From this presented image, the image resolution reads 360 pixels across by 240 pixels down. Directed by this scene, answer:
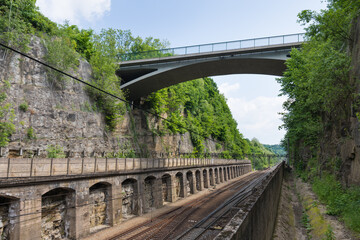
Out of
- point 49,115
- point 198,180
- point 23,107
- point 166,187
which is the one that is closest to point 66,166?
point 23,107

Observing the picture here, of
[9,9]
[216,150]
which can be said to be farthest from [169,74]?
[216,150]

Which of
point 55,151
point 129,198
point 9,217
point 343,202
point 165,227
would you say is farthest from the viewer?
point 129,198

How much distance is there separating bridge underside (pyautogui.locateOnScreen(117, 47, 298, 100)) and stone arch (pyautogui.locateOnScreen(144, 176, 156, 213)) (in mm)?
15359

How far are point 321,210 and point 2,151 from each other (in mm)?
19701

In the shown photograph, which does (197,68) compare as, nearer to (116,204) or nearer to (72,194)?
(116,204)

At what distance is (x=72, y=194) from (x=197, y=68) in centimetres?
2367

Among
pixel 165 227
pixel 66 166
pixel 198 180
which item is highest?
pixel 66 166

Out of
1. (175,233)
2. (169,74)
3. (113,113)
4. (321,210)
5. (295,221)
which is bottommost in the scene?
(175,233)

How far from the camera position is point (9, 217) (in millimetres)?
11742

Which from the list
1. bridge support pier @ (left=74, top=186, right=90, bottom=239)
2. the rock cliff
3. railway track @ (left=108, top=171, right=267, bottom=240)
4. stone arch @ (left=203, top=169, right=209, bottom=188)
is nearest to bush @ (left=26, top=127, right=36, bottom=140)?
the rock cliff

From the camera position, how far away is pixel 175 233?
15375 mm

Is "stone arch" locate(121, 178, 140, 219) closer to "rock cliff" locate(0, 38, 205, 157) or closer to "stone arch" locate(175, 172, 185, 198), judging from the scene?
"rock cliff" locate(0, 38, 205, 157)

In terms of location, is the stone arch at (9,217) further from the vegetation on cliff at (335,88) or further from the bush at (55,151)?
the vegetation on cliff at (335,88)

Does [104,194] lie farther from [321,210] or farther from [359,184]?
[359,184]
